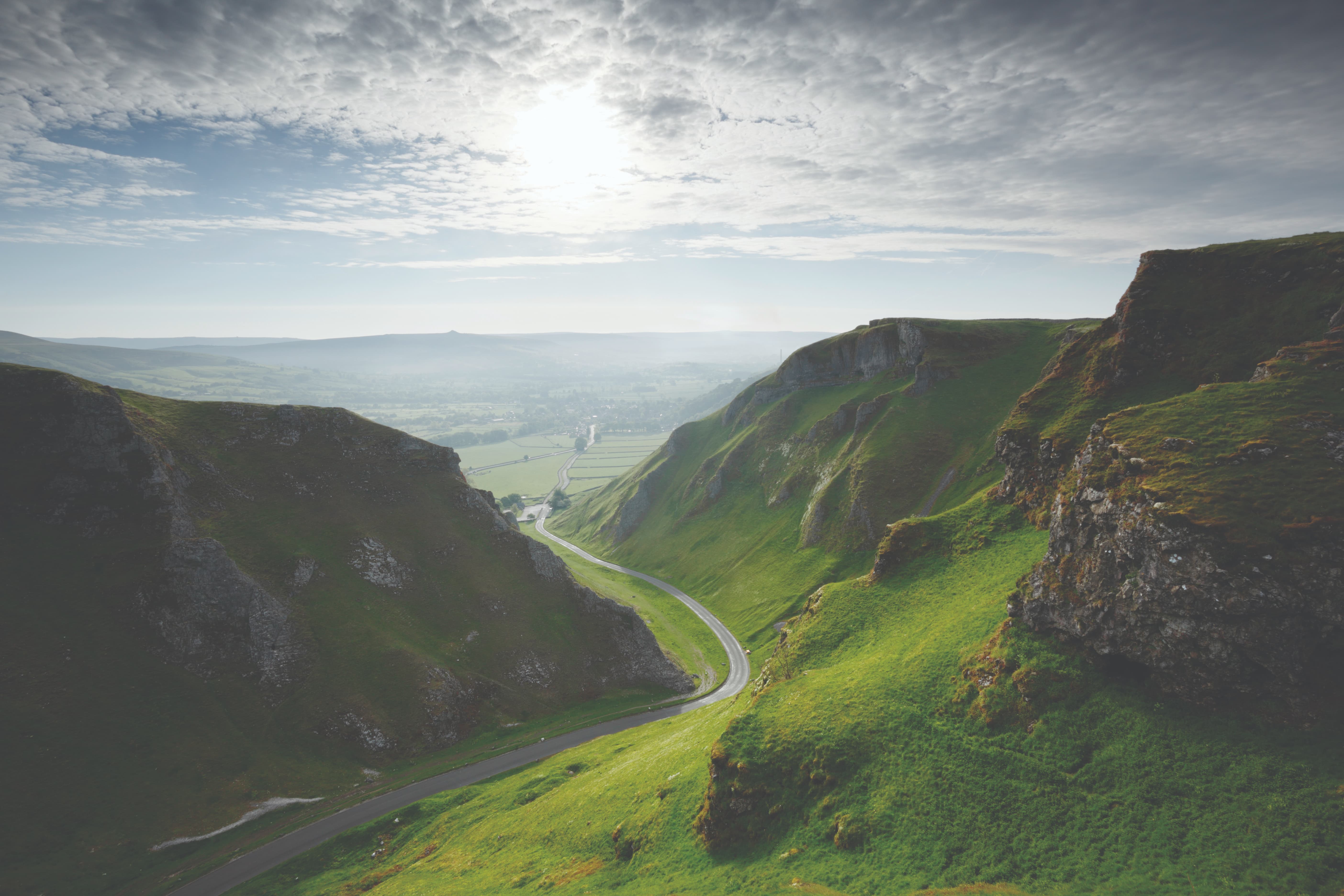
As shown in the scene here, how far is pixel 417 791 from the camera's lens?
59.5m

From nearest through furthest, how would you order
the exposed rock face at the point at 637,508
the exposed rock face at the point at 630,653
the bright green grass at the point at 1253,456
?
the bright green grass at the point at 1253,456 < the exposed rock face at the point at 630,653 < the exposed rock face at the point at 637,508

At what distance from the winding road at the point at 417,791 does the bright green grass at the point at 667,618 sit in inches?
187

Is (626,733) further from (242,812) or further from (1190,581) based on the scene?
(1190,581)

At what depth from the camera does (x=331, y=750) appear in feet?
203

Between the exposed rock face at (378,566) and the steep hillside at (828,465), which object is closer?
the exposed rock face at (378,566)

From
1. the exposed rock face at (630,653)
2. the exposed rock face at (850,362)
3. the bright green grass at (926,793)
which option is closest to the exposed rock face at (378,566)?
A: the exposed rock face at (630,653)

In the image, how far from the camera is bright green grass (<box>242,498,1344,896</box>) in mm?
22188

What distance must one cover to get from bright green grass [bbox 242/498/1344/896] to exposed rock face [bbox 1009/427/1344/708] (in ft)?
5.85

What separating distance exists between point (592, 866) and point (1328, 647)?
43.0m

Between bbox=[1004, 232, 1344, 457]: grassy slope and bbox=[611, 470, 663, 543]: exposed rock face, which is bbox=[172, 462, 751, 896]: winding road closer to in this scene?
bbox=[1004, 232, 1344, 457]: grassy slope

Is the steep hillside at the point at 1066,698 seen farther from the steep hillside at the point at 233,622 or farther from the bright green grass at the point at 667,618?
the bright green grass at the point at 667,618

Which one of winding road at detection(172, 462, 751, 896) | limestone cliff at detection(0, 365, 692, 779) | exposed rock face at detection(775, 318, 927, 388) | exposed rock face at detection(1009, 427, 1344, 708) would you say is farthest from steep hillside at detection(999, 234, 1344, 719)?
exposed rock face at detection(775, 318, 927, 388)

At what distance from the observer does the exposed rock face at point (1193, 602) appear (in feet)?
79.0

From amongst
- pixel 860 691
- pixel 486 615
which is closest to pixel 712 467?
pixel 486 615
